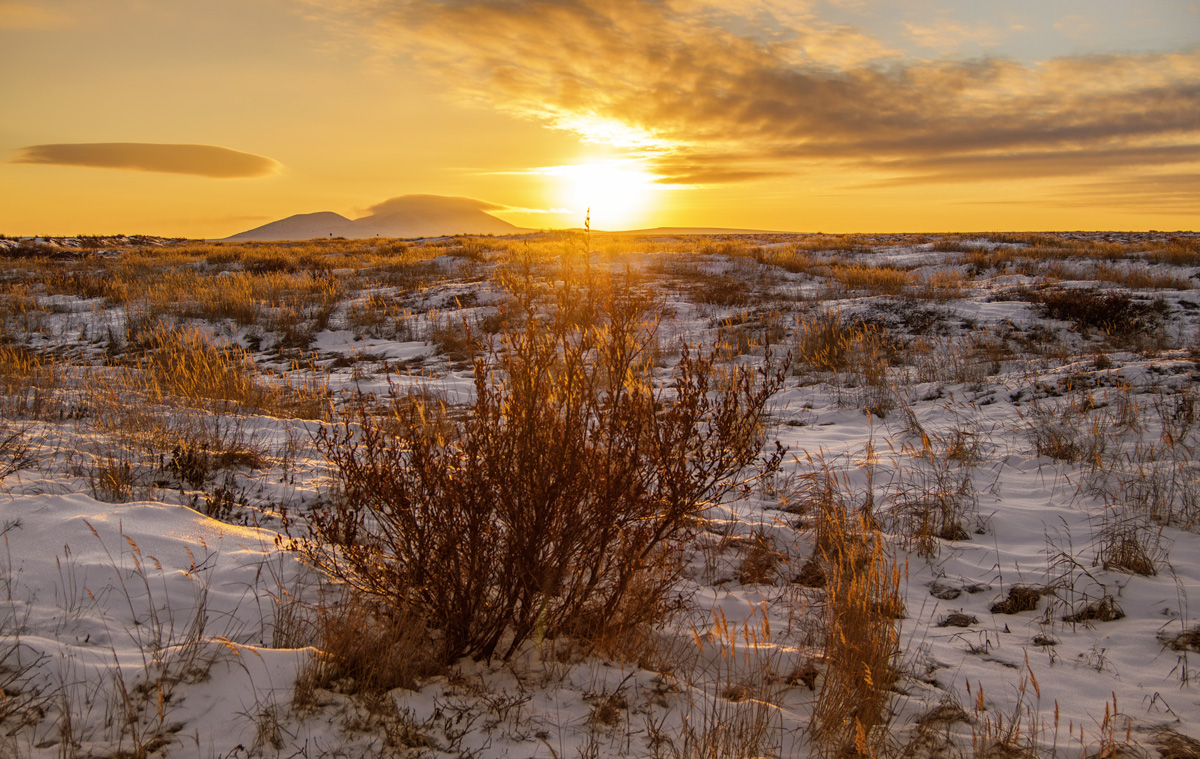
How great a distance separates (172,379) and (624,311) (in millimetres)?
6116

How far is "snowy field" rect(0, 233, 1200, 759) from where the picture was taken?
1.81 meters

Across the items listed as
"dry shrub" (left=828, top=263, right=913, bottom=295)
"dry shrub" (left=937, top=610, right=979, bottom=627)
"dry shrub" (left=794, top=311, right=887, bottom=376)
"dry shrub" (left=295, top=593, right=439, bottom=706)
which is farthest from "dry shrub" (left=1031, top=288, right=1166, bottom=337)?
"dry shrub" (left=295, top=593, right=439, bottom=706)

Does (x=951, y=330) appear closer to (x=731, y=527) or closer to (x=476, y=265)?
(x=731, y=527)

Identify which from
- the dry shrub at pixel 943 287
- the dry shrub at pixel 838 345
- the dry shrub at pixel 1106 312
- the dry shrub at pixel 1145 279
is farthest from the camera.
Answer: the dry shrub at pixel 943 287

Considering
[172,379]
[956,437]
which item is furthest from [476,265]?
[956,437]

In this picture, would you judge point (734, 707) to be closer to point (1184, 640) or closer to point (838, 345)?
point (1184, 640)

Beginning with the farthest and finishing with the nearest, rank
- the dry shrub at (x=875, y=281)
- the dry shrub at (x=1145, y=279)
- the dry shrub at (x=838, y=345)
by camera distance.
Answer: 1. the dry shrub at (x=875, y=281)
2. the dry shrub at (x=1145, y=279)
3. the dry shrub at (x=838, y=345)

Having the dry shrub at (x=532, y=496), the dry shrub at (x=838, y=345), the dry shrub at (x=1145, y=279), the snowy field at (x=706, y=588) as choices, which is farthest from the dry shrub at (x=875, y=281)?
the dry shrub at (x=532, y=496)

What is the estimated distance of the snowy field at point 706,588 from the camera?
5.95 feet

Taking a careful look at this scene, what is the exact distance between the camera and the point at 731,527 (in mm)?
3455

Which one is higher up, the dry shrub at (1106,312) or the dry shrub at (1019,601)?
the dry shrub at (1106,312)

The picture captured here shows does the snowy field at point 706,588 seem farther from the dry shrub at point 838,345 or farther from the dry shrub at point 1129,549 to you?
the dry shrub at point 838,345

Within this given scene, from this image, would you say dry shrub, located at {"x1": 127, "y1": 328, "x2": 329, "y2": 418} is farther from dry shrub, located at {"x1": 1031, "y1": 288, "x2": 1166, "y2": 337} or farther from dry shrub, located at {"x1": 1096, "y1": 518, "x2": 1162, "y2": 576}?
dry shrub, located at {"x1": 1031, "y1": 288, "x2": 1166, "y2": 337}

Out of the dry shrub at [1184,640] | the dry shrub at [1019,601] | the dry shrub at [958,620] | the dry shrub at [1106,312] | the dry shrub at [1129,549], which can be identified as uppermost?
the dry shrub at [1106,312]
